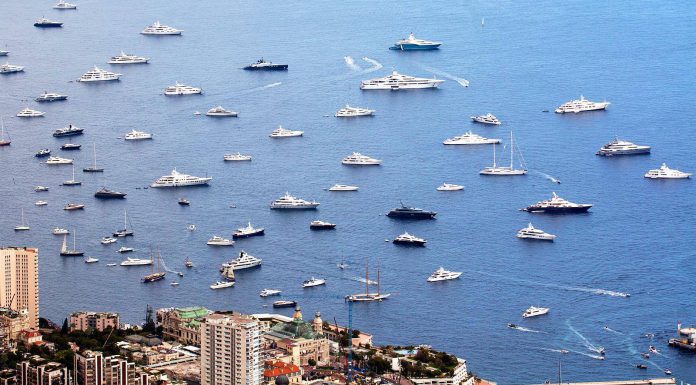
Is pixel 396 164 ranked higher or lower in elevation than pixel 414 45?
lower

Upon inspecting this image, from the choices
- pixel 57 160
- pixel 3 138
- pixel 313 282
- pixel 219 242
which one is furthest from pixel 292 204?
pixel 3 138

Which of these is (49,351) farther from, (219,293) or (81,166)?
(81,166)

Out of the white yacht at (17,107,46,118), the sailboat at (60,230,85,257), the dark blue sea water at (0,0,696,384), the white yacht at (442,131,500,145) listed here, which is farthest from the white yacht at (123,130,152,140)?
the sailboat at (60,230,85,257)

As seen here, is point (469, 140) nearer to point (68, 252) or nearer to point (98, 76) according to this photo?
point (68, 252)

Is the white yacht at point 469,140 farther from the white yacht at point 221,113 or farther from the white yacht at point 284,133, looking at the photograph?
the white yacht at point 221,113

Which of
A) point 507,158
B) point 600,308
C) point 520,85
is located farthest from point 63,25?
point 600,308
